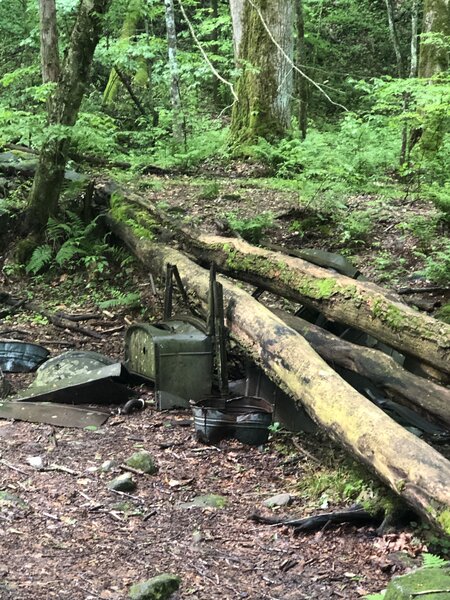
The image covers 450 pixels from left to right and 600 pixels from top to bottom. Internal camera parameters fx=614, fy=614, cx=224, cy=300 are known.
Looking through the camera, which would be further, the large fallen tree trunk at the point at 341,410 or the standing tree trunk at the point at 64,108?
the standing tree trunk at the point at 64,108

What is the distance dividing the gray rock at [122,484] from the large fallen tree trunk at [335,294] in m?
2.31

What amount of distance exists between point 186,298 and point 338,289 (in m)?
1.88

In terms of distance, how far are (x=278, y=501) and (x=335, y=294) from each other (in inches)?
82.2

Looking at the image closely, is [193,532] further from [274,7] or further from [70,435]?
[274,7]

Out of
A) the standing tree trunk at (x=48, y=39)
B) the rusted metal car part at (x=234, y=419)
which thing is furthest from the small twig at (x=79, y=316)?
the standing tree trunk at (x=48, y=39)

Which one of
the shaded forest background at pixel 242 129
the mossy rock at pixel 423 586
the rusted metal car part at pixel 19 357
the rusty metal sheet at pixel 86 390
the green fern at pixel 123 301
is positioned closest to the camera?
the mossy rock at pixel 423 586

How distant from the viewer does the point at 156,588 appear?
9.78ft

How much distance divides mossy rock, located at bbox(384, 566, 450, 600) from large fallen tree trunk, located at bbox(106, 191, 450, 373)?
6.94 ft

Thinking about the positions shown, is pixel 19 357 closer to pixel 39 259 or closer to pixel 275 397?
pixel 39 259

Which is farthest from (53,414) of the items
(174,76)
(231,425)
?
(174,76)

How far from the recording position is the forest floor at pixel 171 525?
3148 millimetres

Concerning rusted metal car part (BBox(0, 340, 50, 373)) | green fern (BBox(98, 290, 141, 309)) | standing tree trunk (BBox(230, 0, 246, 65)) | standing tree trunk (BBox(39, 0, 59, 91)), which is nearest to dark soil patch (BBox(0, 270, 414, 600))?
rusted metal car part (BBox(0, 340, 50, 373))

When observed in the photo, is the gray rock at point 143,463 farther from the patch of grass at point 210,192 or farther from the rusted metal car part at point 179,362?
the patch of grass at point 210,192

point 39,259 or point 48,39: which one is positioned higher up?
point 48,39
